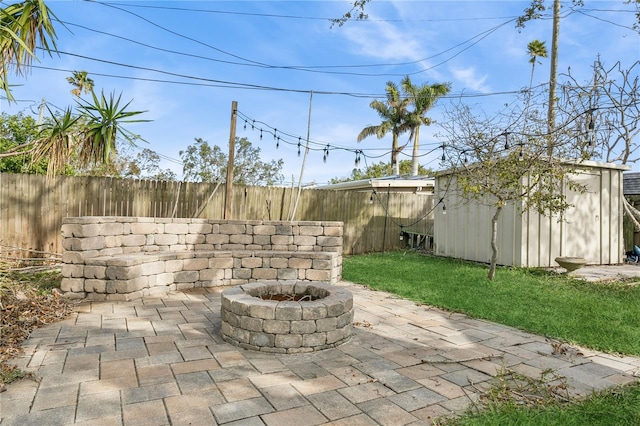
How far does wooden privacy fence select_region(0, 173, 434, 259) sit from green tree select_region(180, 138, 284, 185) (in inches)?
372

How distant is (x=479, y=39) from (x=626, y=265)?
26.8 feet

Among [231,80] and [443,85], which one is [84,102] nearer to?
[231,80]

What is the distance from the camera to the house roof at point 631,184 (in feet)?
45.0

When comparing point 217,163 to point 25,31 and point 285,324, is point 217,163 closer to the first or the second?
point 25,31

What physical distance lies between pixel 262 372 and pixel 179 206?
6254 mm

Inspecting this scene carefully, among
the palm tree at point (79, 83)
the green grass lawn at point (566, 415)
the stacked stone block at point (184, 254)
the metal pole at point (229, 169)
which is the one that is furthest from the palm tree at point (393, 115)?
the green grass lawn at point (566, 415)

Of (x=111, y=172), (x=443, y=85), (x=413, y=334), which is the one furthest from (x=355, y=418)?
(x=443, y=85)

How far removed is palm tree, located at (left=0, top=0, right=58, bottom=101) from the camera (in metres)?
4.98

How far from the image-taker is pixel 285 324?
11.4 feet

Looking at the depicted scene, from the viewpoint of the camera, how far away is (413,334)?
410cm

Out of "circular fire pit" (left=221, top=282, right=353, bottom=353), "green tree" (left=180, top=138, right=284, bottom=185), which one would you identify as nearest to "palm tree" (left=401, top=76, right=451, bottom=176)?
"green tree" (left=180, top=138, right=284, bottom=185)

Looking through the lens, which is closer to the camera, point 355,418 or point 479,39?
point 355,418

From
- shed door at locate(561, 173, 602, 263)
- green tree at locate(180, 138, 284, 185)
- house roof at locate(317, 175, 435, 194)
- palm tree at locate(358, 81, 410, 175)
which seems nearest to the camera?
shed door at locate(561, 173, 602, 263)

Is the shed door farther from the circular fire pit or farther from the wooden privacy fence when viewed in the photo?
the circular fire pit
